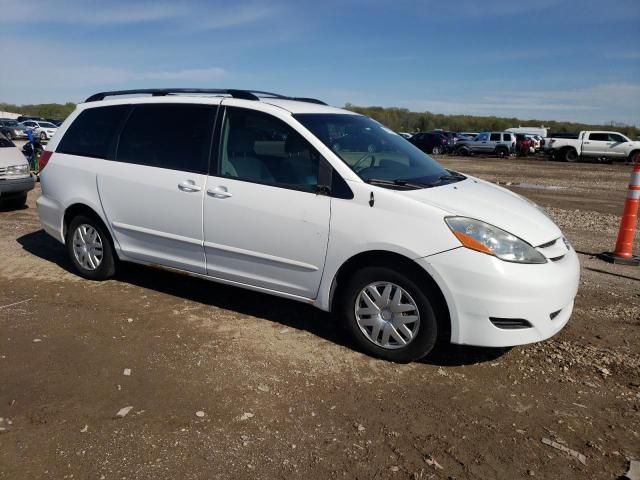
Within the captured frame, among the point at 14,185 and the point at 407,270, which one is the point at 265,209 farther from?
the point at 14,185

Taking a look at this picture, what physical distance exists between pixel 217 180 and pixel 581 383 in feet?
10.0

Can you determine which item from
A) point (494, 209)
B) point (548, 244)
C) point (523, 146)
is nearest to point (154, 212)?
point (494, 209)

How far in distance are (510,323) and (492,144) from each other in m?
34.9

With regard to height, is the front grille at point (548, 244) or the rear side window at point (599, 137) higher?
the front grille at point (548, 244)

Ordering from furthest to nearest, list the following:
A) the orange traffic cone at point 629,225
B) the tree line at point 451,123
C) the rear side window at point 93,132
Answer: the tree line at point 451,123 → the orange traffic cone at point 629,225 → the rear side window at point 93,132

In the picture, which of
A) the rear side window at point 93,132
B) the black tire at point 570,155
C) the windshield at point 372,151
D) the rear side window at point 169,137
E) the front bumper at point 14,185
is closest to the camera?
the windshield at point 372,151

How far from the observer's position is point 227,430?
308cm

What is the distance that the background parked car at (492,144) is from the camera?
3594cm

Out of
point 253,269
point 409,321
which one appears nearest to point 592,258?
point 409,321

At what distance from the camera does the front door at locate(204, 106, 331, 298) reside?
409 centimetres

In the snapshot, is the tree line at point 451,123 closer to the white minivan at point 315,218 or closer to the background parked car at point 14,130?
the background parked car at point 14,130

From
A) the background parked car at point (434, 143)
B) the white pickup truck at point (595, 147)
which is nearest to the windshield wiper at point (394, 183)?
the white pickup truck at point (595, 147)

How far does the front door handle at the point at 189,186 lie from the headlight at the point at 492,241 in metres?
2.07

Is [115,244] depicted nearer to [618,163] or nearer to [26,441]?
[26,441]
